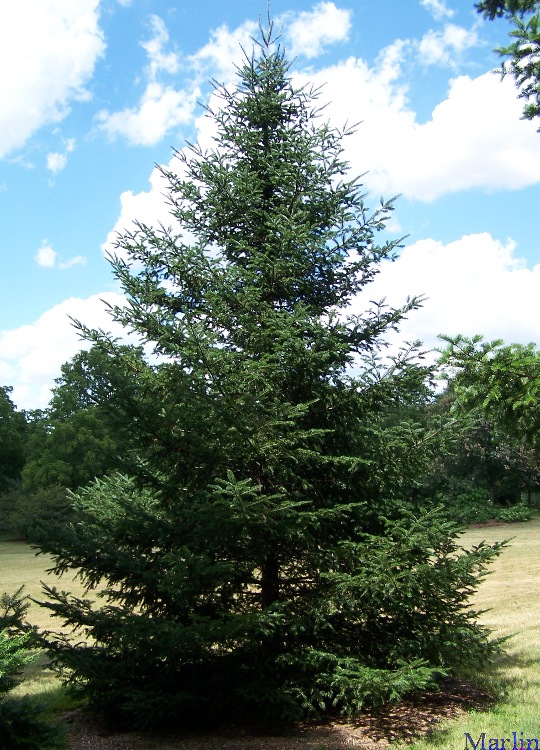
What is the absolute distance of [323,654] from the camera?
247 inches

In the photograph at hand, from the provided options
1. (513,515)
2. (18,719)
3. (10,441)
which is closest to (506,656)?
(18,719)

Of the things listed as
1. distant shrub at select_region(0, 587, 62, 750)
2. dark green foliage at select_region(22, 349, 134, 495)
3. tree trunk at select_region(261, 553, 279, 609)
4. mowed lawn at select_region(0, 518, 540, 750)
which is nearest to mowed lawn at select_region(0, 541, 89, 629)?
mowed lawn at select_region(0, 518, 540, 750)

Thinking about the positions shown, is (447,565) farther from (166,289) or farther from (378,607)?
(166,289)

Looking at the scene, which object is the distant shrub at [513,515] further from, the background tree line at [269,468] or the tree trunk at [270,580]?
the tree trunk at [270,580]

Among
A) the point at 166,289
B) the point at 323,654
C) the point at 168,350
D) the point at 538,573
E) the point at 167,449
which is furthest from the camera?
the point at 538,573

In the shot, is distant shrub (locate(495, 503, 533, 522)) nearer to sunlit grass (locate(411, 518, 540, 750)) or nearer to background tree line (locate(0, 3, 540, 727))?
sunlit grass (locate(411, 518, 540, 750))

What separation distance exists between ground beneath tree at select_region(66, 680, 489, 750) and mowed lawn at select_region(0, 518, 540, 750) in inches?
12.1

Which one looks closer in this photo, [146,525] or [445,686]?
[146,525]

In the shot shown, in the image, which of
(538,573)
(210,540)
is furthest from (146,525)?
(538,573)

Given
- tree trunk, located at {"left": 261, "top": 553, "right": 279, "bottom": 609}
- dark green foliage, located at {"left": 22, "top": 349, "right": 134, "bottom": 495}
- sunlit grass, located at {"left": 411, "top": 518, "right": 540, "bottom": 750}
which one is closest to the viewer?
sunlit grass, located at {"left": 411, "top": 518, "right": 540, "bottom": 750}

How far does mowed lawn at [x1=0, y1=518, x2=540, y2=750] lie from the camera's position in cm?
602

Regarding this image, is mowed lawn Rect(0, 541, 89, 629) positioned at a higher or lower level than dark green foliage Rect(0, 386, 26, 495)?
lower

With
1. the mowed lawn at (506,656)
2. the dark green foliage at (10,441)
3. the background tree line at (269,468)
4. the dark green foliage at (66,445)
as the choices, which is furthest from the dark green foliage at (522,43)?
the dark green foliage at (10,441)

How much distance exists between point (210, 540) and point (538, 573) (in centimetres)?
1537
